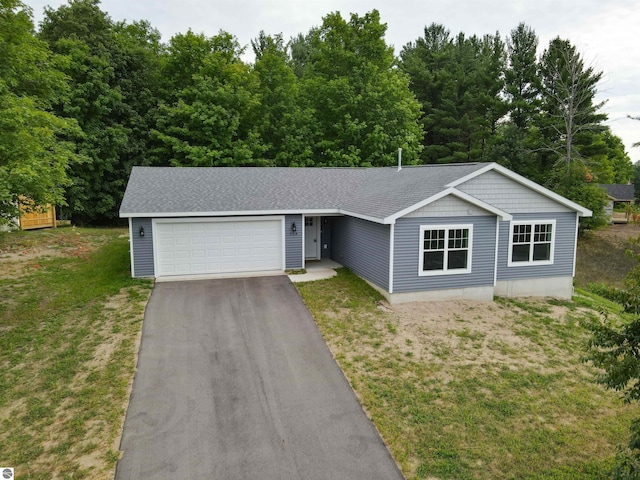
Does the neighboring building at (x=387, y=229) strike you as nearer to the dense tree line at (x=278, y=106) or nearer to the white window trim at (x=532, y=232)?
the white window trim at (x=532, y=232)

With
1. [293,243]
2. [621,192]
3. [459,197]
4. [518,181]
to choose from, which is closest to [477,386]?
[459,197]

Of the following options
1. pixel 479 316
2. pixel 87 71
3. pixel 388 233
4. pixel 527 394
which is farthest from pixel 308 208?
pixel 87 71

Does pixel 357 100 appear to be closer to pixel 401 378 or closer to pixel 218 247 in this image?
pixel 218 247

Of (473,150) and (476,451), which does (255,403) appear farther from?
(473,150)

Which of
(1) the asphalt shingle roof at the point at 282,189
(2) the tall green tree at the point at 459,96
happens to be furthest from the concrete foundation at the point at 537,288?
(2) the tall green tree at the point at 459,96

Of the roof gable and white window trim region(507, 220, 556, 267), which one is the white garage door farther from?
white window trim region(507, 220, 556, 267)
